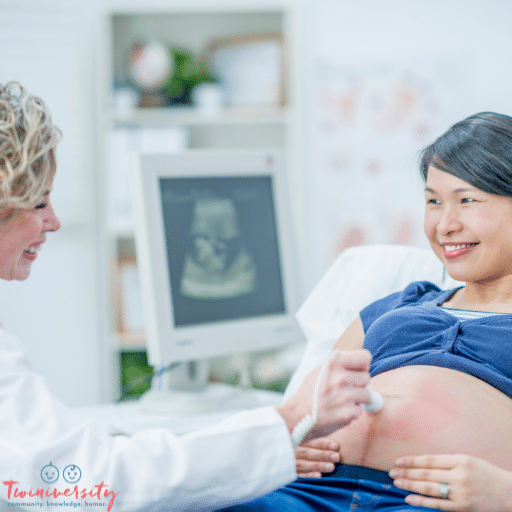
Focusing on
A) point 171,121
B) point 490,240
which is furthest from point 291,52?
point 490,240

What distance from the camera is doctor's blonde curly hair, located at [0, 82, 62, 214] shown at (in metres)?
0.74

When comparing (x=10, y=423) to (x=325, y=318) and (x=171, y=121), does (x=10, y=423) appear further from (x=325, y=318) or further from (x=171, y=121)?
(x=171, y=121)

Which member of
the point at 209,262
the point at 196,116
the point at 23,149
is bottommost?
the point at 209,262

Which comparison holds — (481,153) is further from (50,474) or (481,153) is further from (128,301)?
(128,301)

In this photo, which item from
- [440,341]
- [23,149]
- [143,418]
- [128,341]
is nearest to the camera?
[23,149]

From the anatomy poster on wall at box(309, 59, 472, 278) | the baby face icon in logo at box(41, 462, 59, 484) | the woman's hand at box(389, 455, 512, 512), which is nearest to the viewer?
the baby face icon in logo at box(41, 462, 59, 484)

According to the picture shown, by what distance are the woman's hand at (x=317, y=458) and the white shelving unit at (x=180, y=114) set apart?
1520 mm

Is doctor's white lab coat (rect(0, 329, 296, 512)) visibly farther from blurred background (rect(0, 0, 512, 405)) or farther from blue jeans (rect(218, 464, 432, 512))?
blurred background (rect(0, 0, 512, 405))

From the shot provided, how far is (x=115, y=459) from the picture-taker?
2.20 feet

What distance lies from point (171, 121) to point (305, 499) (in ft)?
6.10

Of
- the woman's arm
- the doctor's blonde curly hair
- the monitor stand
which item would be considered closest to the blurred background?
the monitor stand

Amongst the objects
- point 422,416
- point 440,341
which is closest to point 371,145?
point 440,341

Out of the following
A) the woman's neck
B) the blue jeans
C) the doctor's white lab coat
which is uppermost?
the woman's neck

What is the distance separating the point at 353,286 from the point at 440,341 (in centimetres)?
41
